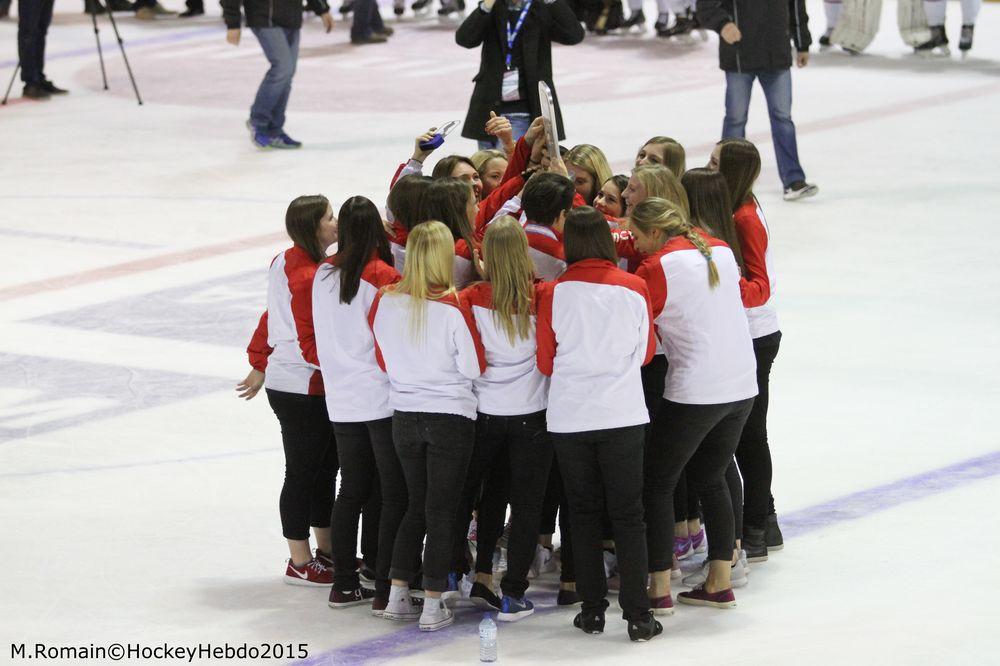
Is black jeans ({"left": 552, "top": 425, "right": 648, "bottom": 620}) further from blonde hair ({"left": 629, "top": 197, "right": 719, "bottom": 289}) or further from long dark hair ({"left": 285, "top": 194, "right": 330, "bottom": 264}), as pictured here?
long dark hair ({"left": 285, "top": 194, "right": 330, "bottom": 264})

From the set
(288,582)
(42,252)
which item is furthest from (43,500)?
(42,252)

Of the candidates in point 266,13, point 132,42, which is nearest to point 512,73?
point 266,13

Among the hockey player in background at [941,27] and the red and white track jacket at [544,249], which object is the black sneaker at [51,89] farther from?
the red and white track jacket at [544,249]

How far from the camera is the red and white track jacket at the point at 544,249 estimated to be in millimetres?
5375

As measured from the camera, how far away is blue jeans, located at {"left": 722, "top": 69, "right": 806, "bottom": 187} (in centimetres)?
1155

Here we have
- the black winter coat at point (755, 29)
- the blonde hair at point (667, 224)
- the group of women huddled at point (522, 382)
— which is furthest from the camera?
the black winter coat at point (755, 29)

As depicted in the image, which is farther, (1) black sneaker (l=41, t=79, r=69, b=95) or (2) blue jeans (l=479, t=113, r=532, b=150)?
(1) black sneaker (l=41, t=79, r=69, b=95)

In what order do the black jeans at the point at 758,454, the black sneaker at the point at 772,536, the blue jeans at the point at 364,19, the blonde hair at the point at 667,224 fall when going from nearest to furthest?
the blonde hair at the point at 667,224
the black jeans at the point at 758,454
the black sneaker at the point at 772,536
the blue jeans at the point at 364,19

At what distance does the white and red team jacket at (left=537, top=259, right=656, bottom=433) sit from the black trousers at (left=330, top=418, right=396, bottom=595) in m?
0.64

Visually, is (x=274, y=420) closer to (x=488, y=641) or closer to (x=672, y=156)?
(x=672, y=156)

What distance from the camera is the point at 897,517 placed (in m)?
6.09

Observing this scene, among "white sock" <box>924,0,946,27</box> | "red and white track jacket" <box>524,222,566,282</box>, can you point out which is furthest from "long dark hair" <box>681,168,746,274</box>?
"white sock" <box>924,0,946,27</box>

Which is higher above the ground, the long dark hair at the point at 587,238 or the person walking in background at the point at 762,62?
the long dark hair at the point at 587,238

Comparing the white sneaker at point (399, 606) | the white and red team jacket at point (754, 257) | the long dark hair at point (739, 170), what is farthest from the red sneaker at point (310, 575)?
the long dark hair at point (739, 170)
